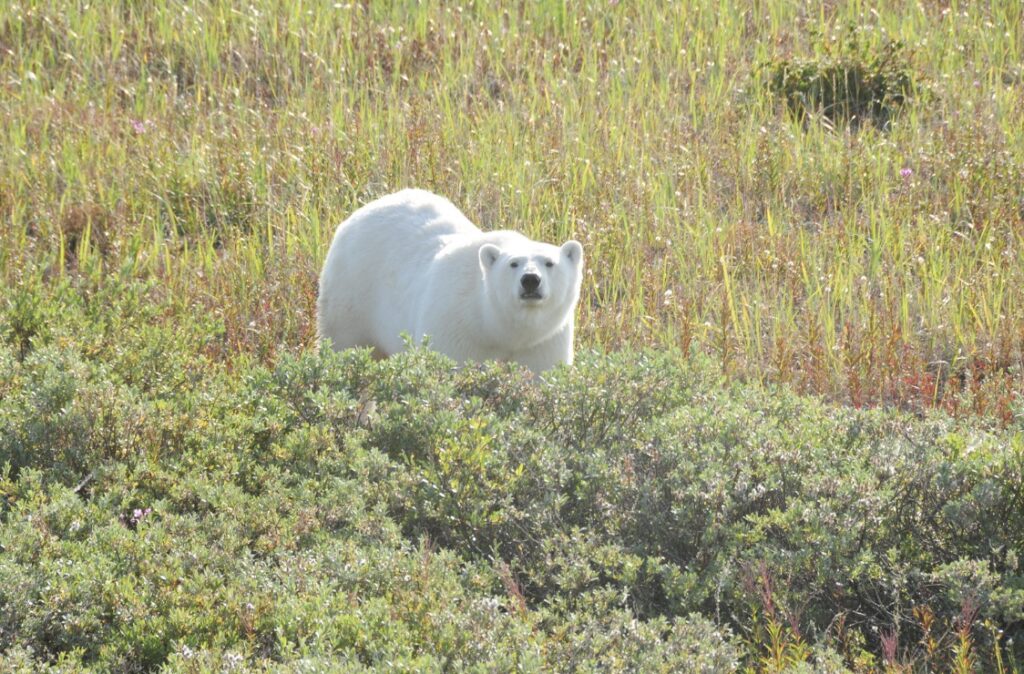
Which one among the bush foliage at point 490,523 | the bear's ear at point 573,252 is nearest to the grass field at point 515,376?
the bush foliage at point 490,523

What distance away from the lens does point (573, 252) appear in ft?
20.2

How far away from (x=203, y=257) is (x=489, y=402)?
11.7ft

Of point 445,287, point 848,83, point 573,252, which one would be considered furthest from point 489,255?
point 848,83

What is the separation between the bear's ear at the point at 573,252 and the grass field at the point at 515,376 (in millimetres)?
665

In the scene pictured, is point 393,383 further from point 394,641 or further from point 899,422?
point 899,422

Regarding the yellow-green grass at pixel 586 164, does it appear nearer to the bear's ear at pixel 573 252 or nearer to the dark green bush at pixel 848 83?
the dark green bush at pixel 848 83

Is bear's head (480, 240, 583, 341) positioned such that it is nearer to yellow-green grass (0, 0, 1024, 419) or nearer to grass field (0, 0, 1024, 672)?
grass field (0, 0, 1024, 672)

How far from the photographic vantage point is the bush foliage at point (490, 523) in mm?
3422

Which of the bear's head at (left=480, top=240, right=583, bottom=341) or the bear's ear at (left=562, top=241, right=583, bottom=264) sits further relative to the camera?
the bear's ear at (left=562, top=241, right=583, bottom=264)

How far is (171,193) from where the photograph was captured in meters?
8.59

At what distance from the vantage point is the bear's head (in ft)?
18.7

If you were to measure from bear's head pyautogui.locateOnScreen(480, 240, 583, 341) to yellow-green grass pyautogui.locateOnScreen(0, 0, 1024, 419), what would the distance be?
704 mm

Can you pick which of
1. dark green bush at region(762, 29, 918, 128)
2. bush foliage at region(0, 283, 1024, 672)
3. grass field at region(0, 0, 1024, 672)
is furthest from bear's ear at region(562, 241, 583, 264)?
dark green bush at region(762, 29, 918, 128)

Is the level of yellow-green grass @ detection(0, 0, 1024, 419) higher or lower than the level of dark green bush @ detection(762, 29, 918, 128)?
lower
